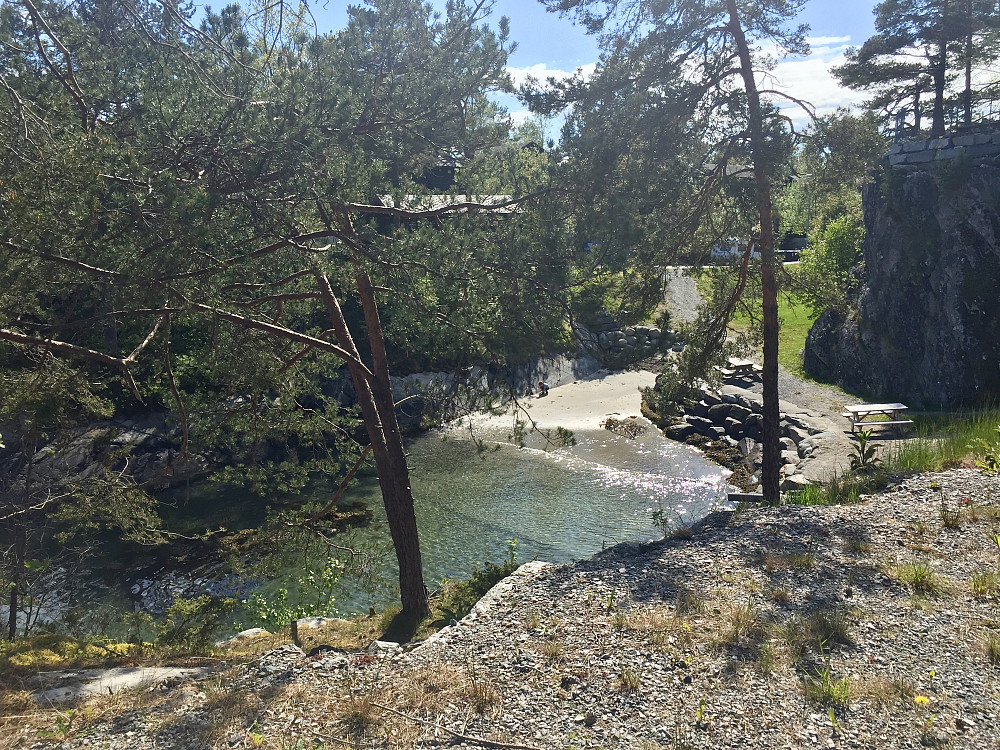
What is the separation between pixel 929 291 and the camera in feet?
63.2

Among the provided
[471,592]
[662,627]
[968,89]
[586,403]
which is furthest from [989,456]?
[968,89]

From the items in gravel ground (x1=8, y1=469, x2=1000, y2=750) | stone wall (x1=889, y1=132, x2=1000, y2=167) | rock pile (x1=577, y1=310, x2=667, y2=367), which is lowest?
gravel ground (x1=8, y1=469, x2=1000, y2=750)

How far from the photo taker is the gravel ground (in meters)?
4.85

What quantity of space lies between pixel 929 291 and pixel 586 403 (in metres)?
11.6

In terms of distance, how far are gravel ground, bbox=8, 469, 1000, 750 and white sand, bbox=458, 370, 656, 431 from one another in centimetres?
1463

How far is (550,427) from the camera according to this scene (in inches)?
900

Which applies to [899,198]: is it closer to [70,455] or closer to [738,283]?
[738,283]

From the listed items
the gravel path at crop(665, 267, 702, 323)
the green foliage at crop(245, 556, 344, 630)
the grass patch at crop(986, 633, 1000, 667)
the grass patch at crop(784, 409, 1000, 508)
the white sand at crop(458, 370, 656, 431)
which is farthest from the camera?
the gravel path at crop(665, 267, 702, 323)

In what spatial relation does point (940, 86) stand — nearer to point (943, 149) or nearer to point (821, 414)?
point (943, 149)

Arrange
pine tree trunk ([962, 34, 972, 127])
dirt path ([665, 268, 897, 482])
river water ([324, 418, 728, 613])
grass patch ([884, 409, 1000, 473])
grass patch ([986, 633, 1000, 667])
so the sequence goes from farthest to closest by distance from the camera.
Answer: pine tree trunk ([962, 34, 972, 127])
dirt path ([665, 268, 897, 482])
river water ([324, 418, 728, 613])
grass patch ([884, 409, 1000, 473])
grass patch ([986, 633, 1000, 667])

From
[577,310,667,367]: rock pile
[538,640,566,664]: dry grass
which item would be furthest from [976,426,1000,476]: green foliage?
[538,640,566,664]: dry grass

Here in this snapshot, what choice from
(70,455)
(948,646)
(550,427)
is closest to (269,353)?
(948,646)

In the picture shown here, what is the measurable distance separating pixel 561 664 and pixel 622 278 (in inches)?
319

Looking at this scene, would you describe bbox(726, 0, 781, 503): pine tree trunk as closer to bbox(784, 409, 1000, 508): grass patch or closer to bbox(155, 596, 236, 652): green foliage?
bbox(784, 409, 1000, 508): grass patch
